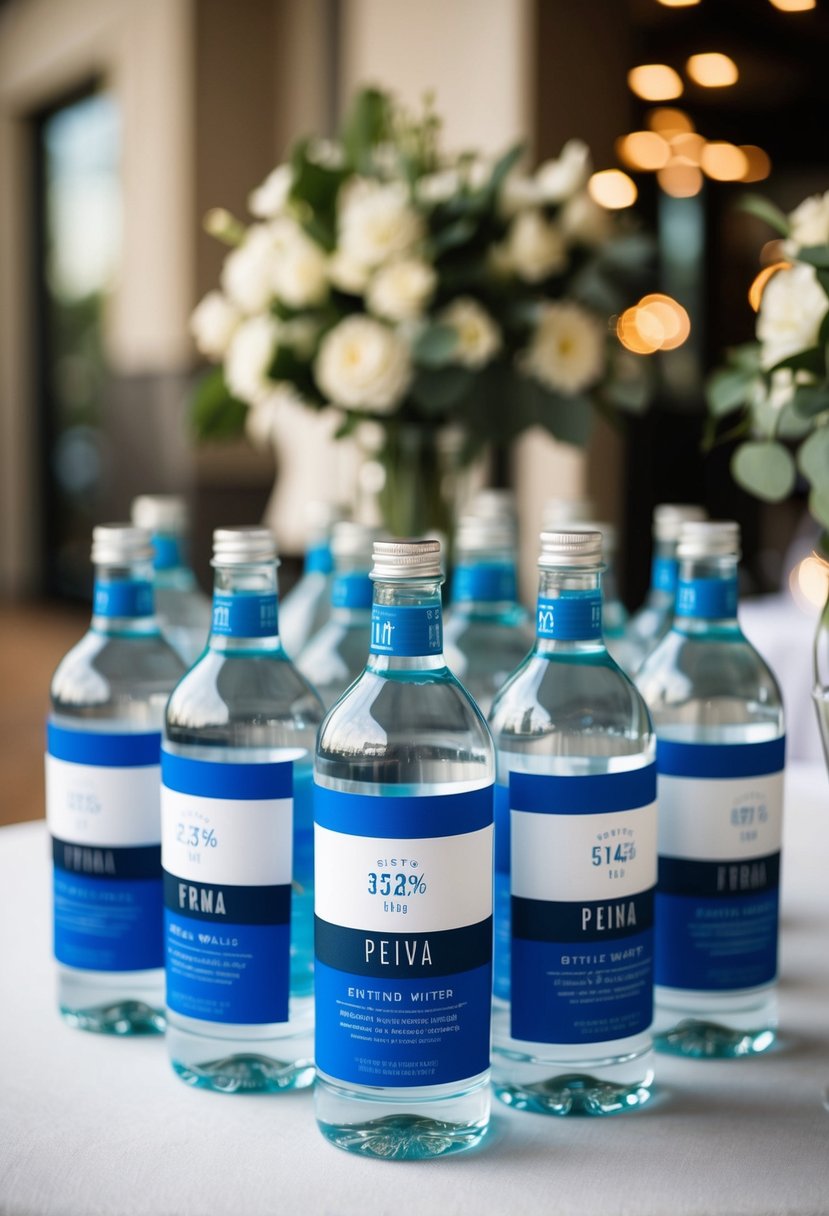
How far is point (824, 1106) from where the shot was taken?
29.6 inches

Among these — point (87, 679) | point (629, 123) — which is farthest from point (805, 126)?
point (87, 679)

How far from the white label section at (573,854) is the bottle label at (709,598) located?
0.16m

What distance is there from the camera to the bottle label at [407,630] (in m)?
0.69

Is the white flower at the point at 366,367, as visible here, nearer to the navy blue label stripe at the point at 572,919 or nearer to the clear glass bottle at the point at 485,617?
the clear glass bottle at the point at 485,617

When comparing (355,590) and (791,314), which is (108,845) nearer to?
(355,590)

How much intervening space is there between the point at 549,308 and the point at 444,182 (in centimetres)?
19

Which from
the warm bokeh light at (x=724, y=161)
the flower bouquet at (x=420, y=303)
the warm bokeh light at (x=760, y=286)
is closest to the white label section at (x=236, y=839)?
the warm bokeh light at (x=760, y=286)

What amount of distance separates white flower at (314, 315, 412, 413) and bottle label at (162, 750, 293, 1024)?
0.82 meters

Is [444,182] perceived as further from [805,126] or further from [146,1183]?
[805,126]

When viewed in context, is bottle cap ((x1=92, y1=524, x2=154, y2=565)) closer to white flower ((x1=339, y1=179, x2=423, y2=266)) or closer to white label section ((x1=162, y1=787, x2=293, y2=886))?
white label section ((x1=162, y1=787, x2=293, y2=886))

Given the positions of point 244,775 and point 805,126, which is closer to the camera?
point 244,775

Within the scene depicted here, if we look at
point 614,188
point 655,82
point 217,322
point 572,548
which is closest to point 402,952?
point 572,548

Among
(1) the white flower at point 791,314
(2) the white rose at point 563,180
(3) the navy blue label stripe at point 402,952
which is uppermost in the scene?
(2) the white rose at point 563,180

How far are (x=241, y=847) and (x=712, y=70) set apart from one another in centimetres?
492
